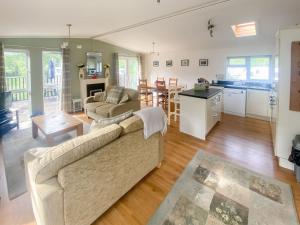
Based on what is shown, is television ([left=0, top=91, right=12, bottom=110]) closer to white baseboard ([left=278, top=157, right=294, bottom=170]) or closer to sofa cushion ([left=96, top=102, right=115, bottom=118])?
sofa cushion ([left=96, top=102, right=115, bottom=118])

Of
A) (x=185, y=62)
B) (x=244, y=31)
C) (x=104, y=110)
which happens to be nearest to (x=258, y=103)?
(x=244, y=31)

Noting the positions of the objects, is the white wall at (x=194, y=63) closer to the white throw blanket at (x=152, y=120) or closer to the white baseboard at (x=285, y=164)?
the white baseboard at (x=285, y=164)

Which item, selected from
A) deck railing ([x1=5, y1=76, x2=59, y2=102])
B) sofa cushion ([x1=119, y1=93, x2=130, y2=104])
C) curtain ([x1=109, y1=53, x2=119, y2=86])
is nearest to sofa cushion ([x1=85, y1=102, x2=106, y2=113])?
sofa cushion ([x1=119, y1=93, x2=130, y2=104])

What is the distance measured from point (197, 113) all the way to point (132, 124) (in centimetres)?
203

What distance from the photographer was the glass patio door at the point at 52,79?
5.52 metres

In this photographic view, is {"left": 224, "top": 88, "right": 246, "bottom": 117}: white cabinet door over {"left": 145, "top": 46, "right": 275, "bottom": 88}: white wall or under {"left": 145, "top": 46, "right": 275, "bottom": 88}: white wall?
under

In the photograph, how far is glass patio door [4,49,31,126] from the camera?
479 cm

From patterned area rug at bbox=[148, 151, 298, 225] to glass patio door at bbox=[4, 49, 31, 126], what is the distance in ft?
15.2

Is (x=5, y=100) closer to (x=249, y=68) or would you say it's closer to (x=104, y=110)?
(x=104, y=110)

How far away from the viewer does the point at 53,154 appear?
145 cm

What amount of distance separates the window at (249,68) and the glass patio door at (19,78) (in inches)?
241

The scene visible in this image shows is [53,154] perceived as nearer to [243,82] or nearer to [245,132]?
[245,132]

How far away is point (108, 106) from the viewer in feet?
15.1

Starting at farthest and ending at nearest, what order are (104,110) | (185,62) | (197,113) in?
1. (185,62)
2. (104,110)
3. (197,113)
